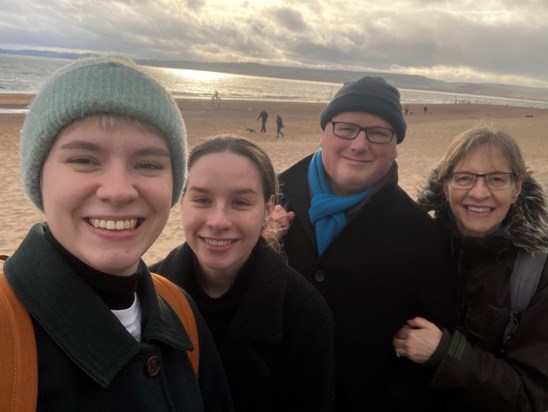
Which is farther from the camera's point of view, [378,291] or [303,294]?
[378,291]

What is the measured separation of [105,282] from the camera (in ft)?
3.99

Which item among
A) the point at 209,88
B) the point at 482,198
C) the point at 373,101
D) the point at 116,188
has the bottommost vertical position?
the point at 209,88

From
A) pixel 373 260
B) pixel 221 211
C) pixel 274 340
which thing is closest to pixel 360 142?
pixel 373 260

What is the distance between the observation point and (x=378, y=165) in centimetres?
236

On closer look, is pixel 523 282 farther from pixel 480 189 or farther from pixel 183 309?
pixel 183 309

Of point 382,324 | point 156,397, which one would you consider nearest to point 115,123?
point 156,397

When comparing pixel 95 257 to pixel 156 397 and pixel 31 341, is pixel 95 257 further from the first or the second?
pixel 156 397

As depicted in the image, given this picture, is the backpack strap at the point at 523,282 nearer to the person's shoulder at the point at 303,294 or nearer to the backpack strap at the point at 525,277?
the backpack strap at the point at 525,277

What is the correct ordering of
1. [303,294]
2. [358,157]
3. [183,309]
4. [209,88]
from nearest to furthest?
[183,309] → [303,294] → [358,157] → [209,88]

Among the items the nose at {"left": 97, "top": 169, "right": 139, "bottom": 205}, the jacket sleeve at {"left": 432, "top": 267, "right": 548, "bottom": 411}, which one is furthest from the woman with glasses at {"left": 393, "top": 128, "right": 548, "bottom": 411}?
the nose at {"left": 97, "top": 169, "right": 139, "bottom": 205}

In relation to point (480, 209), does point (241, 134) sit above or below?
below

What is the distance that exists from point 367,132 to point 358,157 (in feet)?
0.49

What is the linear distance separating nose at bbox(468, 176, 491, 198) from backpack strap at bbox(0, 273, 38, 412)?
2.07 metres

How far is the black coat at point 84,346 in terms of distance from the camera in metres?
1.04
